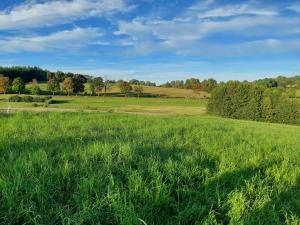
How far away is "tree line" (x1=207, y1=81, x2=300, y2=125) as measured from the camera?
76125 millimetres

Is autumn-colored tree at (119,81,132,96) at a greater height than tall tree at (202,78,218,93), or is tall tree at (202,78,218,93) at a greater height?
tall tree at (202,78,218,93)

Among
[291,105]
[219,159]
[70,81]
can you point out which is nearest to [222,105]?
[291,105]

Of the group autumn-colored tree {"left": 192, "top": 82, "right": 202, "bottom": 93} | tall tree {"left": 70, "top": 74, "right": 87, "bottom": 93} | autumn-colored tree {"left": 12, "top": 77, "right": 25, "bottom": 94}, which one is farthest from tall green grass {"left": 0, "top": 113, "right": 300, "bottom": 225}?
autumn-colored tree {"left": 192, "top": 82, "right": 202, "bottom": 93}

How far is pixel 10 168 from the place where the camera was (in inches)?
204

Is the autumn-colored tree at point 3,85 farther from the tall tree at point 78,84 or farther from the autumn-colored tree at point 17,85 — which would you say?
the tall tree at point 78,84

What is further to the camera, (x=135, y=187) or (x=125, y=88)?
(x=125, y=88)

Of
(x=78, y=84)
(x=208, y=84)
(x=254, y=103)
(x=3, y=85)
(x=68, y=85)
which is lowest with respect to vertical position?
(x=254, y=103)

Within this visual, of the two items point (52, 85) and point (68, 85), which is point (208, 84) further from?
point (52, 85)

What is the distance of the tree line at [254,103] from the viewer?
76.1 metres

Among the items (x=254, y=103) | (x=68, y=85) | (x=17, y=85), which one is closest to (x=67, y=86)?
(x=68, y=85)

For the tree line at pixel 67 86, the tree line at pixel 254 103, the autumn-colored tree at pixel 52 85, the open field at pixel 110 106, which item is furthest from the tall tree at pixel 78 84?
the tree line at pixel 254 103

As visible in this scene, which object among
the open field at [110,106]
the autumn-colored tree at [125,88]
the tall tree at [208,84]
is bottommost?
the open field at [110,106]

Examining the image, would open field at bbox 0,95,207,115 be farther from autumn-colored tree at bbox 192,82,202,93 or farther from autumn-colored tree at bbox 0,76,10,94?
autumn-colored tree at bbox 192,82,202,93

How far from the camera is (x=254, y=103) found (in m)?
81.9
